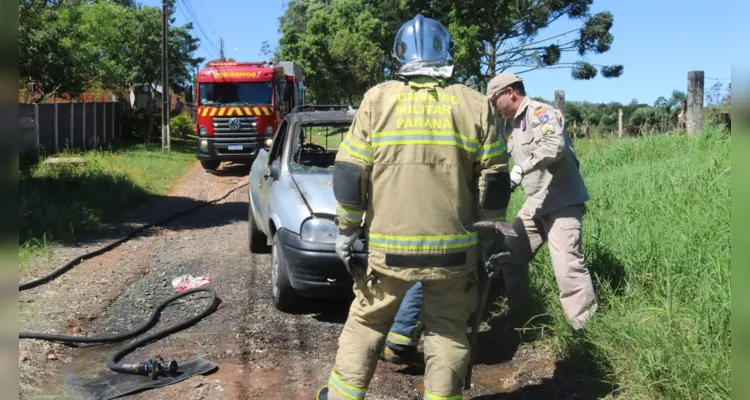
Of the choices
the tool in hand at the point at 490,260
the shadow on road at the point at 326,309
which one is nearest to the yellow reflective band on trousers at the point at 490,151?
the tool in hand at the point at 490,260

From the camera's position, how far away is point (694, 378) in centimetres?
344

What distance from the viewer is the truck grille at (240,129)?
55.4ft

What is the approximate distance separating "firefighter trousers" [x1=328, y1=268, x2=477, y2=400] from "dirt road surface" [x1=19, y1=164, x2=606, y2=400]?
38.6 inches

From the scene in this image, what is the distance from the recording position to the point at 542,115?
463cm

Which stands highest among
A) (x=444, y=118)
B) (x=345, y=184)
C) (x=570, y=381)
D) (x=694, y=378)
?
(x=444, y=118)

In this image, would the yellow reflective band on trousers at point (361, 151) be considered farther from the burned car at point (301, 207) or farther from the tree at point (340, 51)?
the tree at point (340, 51)

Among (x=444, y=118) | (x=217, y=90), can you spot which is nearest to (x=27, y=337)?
(x=444, y=118)

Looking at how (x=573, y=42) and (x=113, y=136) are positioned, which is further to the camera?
(x=573, y=42)

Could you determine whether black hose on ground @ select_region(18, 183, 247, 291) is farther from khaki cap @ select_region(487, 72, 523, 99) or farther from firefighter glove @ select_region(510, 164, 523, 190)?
khaki cap @ select_region(487, 72, 523, 99)

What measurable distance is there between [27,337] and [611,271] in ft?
13.8

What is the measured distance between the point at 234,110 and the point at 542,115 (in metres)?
13.2

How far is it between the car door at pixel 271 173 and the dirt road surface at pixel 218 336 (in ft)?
2.40

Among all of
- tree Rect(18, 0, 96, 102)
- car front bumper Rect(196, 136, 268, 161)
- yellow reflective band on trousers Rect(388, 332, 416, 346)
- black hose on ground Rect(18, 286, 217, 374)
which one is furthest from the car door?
car front bumper Rect(196, 136, 268, 161)

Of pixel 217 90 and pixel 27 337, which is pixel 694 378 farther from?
pixel 217 90
